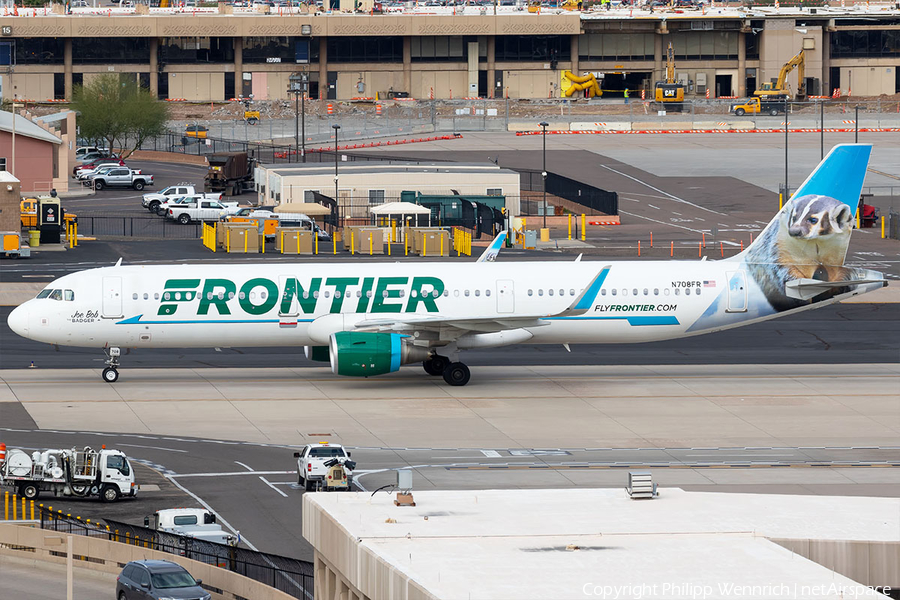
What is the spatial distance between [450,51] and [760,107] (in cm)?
4185

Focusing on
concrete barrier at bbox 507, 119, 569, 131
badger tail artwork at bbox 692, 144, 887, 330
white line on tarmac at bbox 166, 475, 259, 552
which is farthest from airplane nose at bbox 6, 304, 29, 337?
concrete barrier at bbox 507, 119, 569, 131

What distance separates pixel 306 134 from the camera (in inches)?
6201

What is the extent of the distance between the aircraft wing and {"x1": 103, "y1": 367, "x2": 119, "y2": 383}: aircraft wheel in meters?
9.33

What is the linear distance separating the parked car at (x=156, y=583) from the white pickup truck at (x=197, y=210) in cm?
7291

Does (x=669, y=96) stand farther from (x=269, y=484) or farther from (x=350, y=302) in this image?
(x=269, y=484)

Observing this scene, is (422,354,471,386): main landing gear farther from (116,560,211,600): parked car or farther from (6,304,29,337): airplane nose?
(116,560,211,600): parked car

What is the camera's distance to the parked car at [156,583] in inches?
1123

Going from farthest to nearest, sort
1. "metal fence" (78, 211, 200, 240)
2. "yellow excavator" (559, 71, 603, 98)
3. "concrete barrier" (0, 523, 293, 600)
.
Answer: "yellow excavator" (559, 71, 603, 98) < "metal fence" (78, 211, 200, 240) < "concrete barrier" (0, 523, 293, 600)

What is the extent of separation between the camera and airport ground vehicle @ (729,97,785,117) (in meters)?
172

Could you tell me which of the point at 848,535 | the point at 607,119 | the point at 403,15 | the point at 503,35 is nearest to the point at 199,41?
the point at 403,15

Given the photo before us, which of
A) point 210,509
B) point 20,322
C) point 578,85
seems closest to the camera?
point 210,509

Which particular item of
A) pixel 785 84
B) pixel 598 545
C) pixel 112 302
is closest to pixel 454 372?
pixel 112 302

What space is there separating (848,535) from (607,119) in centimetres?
14902

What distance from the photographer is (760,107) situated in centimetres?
17438
